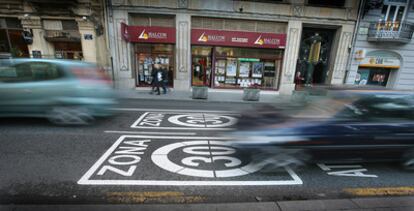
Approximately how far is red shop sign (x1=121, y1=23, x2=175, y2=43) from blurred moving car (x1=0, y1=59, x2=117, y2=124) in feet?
24.1

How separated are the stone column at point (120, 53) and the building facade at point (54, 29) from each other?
651 mm

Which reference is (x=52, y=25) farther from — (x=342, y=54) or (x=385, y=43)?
(x=385, y=43)

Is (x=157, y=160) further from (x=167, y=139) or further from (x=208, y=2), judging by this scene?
(x=208, y=2)

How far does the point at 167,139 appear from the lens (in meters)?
4.54

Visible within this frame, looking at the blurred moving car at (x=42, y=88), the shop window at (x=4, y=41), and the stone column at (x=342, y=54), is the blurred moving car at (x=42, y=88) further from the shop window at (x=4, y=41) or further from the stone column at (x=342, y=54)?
the stone column at (x=342, y=54)

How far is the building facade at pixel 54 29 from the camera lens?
37.3 ft

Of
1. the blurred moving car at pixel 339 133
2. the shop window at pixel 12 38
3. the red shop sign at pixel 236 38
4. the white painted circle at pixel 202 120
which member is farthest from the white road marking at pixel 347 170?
the shop window at pixel 12 38

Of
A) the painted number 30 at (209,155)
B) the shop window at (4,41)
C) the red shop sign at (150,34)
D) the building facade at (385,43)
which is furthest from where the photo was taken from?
the building facade at (385,43)

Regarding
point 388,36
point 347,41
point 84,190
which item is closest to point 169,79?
point 84,190

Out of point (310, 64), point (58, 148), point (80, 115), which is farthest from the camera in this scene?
point (310, 64)

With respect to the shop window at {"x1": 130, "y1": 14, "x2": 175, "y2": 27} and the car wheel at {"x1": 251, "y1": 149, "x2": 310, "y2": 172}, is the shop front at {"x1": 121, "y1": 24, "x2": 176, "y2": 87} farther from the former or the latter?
the car wheel at {"x1": 251, "y1": 149, "x2": 310, "y2": 172}

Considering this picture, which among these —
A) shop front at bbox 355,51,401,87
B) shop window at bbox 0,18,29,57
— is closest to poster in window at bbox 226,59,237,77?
shop front at bbox 355,51,401,87

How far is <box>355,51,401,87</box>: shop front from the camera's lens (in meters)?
12.8

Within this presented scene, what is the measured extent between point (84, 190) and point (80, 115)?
9.97ft
